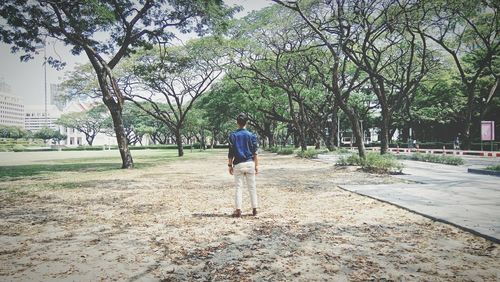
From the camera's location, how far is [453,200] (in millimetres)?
7387

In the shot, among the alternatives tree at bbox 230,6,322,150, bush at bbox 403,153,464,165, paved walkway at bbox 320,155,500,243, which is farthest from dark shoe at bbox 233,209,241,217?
bush at bbox 403,153,464,165

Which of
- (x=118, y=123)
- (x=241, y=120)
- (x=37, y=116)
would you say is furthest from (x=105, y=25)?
(x=37, y=116)

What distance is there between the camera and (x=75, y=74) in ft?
100

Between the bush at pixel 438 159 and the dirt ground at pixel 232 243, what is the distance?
12.8 m

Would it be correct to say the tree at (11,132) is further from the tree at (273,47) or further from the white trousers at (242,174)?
the white trousers at (242,174)

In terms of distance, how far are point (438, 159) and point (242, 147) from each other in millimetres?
17249

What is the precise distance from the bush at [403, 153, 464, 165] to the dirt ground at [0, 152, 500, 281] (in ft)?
42.0

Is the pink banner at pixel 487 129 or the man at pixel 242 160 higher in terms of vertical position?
the pink banner at pixel 487 129

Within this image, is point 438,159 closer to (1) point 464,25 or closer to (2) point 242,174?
(1) point 464,25

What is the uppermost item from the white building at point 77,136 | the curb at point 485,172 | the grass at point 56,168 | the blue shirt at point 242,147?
the white building at point 77,136

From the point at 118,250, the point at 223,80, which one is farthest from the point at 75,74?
the point at 118,250

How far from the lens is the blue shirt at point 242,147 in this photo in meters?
6.15

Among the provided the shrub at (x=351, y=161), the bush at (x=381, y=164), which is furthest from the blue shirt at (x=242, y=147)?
the shrub at (x=351, y=161)

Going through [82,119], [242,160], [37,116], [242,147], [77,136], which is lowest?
[242,160]
